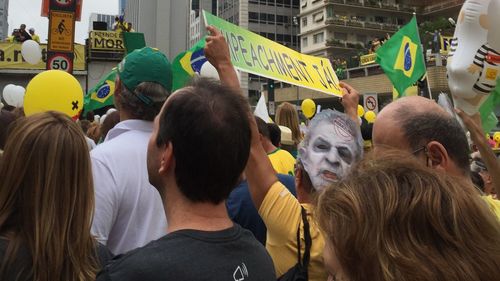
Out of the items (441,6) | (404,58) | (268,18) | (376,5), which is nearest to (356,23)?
(376,5)

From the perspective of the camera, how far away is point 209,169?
5.09 ft

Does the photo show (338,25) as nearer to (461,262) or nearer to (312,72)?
(312,72)

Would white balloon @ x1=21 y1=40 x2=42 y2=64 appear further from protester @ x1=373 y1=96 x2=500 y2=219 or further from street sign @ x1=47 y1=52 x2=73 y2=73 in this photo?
protester @ x1=373 y1=96 x2=500 y2=219

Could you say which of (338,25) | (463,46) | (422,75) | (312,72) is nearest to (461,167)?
(463,46)

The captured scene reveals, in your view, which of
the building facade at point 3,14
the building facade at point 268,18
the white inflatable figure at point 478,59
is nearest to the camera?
the white inflatable figure at point 478,59

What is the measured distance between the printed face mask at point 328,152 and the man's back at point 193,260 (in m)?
0.76

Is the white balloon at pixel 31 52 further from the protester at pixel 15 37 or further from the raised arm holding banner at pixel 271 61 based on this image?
the protester at pixel 15 37

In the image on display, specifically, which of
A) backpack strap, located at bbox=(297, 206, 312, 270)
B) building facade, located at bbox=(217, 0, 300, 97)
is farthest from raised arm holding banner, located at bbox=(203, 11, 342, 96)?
building facade, located at bbox=(217, 0, 300, 97)

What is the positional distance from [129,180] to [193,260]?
103cm

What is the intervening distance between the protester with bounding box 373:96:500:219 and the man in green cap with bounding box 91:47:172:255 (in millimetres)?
1044

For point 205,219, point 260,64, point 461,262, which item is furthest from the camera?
point 260,64

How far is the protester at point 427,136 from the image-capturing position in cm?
204

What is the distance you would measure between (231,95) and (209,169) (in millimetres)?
257

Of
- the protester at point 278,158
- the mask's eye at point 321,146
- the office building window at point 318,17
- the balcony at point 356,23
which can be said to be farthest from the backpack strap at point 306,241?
the office building window at point 318,17
